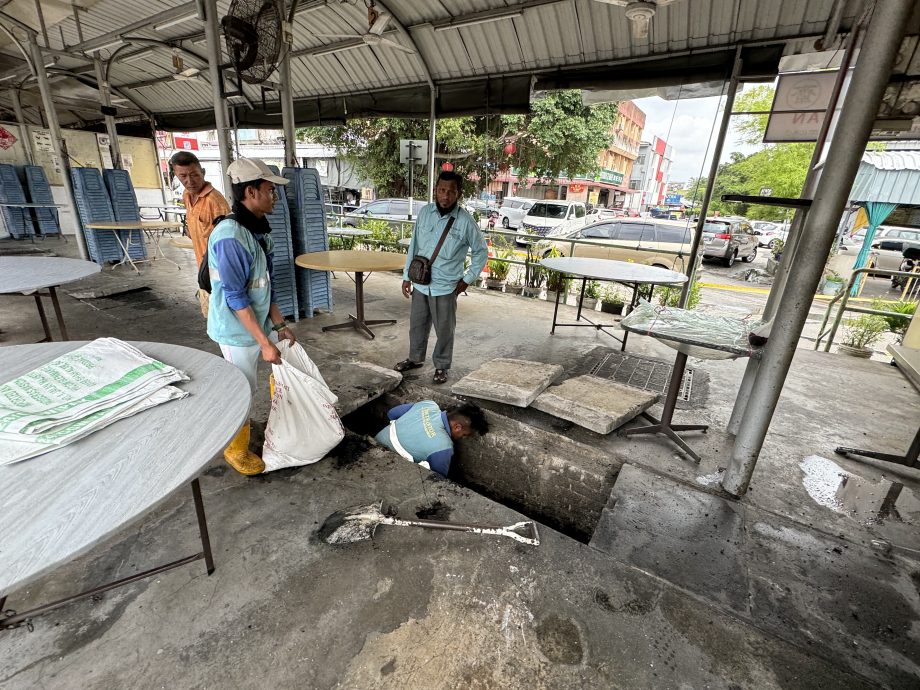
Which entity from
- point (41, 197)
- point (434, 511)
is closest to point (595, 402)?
point (434, 511)

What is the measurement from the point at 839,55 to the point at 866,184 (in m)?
8.39

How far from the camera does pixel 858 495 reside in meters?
2.33

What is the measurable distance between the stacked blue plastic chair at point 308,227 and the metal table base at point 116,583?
348 centimetres

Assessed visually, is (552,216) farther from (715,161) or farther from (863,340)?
(863,340)

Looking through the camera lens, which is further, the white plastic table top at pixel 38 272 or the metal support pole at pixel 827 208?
the white plastic table top at pixel 38 272

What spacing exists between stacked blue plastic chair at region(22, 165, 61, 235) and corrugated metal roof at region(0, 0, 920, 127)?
3.40 m

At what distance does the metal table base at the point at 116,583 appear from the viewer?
130cm

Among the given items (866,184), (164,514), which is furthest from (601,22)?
(866,184)

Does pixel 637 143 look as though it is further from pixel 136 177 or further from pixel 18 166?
pixel 18 166

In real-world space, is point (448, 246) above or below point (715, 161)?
below

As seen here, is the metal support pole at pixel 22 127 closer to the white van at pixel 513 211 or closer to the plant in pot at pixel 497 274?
the plant in pot at pixel 497 274

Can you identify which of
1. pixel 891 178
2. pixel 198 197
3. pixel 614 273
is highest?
pixel 891 178

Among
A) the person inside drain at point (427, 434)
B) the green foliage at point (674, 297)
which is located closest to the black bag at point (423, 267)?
the person inside drain at point (427, 434)

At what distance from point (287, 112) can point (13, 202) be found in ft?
29.7
